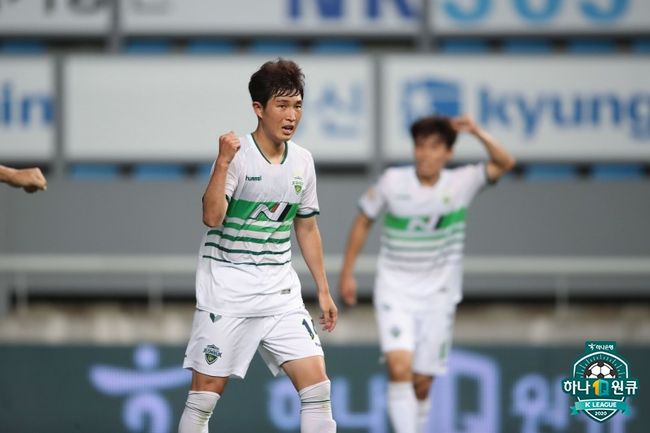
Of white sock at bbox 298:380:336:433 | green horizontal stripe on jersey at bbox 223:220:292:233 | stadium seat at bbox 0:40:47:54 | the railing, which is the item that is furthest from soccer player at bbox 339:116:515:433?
stadium seat at bbox 0:40:47:54

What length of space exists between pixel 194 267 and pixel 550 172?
4.27 meters

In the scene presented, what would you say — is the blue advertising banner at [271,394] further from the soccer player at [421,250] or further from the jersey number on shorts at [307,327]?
the jersey number on shorts at [307,327]

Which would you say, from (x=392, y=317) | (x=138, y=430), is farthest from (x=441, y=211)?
(x=138, y=430)

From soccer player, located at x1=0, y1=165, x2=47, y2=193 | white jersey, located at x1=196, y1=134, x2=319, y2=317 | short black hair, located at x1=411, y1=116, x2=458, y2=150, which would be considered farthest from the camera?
short black hair, located at x1=411, y1=116, x2=458, y2=150

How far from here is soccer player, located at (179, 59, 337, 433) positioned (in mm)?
5469

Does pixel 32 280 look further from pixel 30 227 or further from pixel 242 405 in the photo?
pixel 242 405

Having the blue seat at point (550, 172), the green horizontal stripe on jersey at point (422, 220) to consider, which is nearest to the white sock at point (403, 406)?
the green horizontal stripe on jersey at point (422, 220)

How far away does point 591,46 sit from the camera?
14094mm

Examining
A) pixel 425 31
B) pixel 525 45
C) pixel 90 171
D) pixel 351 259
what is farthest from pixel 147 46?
pixel 351 259

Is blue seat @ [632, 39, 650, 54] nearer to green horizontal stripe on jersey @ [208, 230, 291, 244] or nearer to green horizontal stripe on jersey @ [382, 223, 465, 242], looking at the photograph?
green horizontal stripe on jersey @ [382, 223, 465, 242]

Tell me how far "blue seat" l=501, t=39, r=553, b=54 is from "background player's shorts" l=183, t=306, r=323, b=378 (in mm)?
8984

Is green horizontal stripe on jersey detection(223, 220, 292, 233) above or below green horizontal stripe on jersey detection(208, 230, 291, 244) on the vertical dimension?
above

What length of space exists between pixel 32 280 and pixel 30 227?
0.70 meters

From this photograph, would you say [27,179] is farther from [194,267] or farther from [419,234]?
[194,267]
